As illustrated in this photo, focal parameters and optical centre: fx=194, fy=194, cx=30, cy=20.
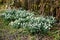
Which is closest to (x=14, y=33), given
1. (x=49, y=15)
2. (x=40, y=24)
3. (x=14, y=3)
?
(x=40, y=24)

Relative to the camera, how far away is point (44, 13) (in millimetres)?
8914

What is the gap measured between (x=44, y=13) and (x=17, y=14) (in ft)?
4.10

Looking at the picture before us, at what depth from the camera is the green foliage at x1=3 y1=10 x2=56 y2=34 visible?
7.18 m

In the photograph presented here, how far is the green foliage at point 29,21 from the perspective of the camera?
23.5 ft

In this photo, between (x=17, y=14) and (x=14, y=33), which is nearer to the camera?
(x=14, y=33)

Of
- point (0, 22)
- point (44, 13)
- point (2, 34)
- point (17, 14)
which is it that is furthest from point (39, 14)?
point (2, 34)

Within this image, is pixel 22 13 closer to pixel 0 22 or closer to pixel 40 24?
pixel 0 22

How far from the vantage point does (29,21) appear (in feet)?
26.3

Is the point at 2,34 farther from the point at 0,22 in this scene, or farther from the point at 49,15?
the point at 49,15

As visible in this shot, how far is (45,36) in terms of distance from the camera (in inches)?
276

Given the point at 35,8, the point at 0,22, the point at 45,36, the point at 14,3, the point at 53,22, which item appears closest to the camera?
the point at 45,36

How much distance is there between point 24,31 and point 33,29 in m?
0.44

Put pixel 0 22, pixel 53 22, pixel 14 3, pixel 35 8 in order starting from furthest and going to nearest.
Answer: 1. pixel 14 3
2. pixel 35 8
3. pixel 0 22
4. pixel 53 22

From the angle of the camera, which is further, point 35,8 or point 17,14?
point 35,8
